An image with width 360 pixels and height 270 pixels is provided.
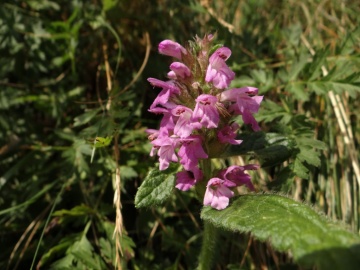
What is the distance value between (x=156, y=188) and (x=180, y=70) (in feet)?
Result: 1.63

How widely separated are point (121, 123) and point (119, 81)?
559 millimetres

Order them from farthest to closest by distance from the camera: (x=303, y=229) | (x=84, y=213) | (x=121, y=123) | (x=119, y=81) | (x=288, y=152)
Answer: (x=119, y=81)
(x=121, y=123)
(x=84, y=213)
(x=288, y=152)
(x=303, y=229)

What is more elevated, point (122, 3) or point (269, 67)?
point (122, 3)

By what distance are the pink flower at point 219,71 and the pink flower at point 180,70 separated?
0.10 m

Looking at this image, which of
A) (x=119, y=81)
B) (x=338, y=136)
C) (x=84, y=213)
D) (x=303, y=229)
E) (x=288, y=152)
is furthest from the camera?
(x=119, y=81)

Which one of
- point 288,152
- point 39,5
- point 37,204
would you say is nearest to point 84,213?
point 37,204

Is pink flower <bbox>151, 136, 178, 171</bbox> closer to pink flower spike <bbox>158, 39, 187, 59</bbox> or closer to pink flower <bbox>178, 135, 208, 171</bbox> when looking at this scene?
pink flower <bbox>178, 135, 208, 171</bbox>

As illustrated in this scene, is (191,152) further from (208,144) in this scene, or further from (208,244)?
(208,244)

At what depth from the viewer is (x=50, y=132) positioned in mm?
2863

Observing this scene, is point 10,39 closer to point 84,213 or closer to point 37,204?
point 37,204

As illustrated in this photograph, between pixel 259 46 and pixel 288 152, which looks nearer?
pixel 288 152

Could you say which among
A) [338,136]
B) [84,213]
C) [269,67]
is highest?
[269,67]

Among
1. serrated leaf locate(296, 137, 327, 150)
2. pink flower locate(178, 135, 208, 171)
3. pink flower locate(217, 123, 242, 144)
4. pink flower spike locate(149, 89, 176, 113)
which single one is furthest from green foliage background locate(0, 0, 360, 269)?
pink flower spike locate(149, 89, 176, 113)

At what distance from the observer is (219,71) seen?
5.08 feet
